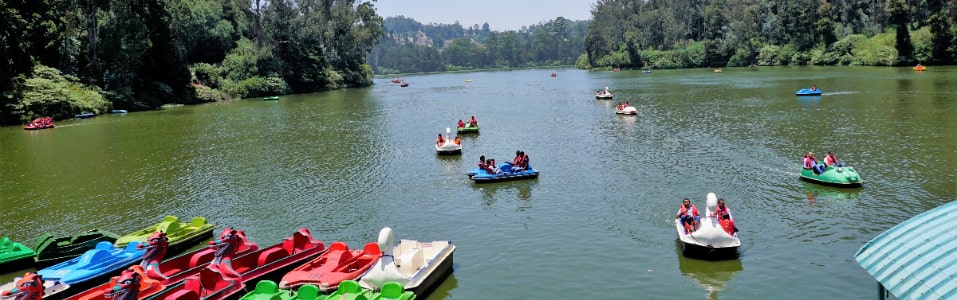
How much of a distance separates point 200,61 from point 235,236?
100142 millimetres

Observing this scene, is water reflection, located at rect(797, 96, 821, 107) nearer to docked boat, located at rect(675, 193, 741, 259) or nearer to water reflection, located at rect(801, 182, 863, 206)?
water reflection, located at rect(801, 182, 863, 206)

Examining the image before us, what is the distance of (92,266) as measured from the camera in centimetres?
2064

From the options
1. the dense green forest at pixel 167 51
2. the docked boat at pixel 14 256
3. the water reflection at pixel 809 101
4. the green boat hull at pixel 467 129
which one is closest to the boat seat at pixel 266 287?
the docked boat at pixel 14 256

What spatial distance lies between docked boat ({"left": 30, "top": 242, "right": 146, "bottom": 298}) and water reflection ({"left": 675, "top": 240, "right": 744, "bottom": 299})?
16922mm

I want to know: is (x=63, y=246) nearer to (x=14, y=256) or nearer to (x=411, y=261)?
(x=14, y=256)

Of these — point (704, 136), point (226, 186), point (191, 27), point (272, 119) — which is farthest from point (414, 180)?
point (191, 27)

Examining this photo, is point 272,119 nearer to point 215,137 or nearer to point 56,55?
point 215,137

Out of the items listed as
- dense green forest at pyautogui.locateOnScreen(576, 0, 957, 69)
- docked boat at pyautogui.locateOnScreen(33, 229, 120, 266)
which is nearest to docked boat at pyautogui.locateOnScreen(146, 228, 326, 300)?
docked boat at pyautogui.locateOnScreen(33, 229, 120, 266)

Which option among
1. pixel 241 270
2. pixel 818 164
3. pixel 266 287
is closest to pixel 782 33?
pixel 818 164

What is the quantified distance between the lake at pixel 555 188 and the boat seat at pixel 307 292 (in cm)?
341

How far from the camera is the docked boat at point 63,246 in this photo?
22062mm

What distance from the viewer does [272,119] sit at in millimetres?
69812

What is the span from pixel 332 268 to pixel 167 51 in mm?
80615

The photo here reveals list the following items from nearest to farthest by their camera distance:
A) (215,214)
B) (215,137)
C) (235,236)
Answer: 1. (235,236)
2. (215,214)
3. (215,137)
